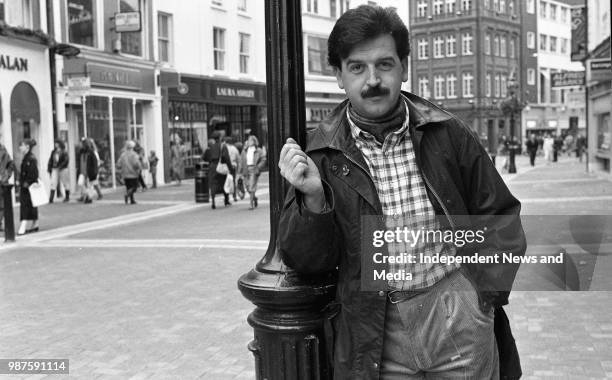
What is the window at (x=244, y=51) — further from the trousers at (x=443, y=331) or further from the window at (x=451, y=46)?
the trousers at (x=443, y=331)

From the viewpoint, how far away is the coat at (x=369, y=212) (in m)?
1.91

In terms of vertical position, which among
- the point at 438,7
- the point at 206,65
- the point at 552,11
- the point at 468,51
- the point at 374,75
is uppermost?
the point at 552,11

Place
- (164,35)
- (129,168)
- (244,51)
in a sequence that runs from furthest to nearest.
A: (244,51) → (164,35) → (129,168)

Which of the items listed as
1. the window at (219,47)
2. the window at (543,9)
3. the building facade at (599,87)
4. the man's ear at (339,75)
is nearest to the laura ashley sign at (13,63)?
the window at (219,47)

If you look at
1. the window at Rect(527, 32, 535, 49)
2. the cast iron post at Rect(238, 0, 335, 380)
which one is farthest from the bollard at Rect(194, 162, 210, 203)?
the cast iron post at Rect(238, 0, 335, 380)

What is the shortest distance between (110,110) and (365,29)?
2233 cm

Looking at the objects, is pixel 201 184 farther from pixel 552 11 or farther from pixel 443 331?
pixel 552 11

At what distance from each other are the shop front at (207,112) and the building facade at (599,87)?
41.1 ft

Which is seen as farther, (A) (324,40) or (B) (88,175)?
(B) (88,175)

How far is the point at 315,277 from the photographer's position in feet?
7.50

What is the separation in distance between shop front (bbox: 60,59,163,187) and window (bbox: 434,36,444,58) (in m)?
9.84

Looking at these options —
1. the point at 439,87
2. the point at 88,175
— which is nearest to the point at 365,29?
the point at 88,175

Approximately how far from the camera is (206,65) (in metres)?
28.3

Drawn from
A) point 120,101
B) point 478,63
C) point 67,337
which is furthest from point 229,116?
point 67,337
